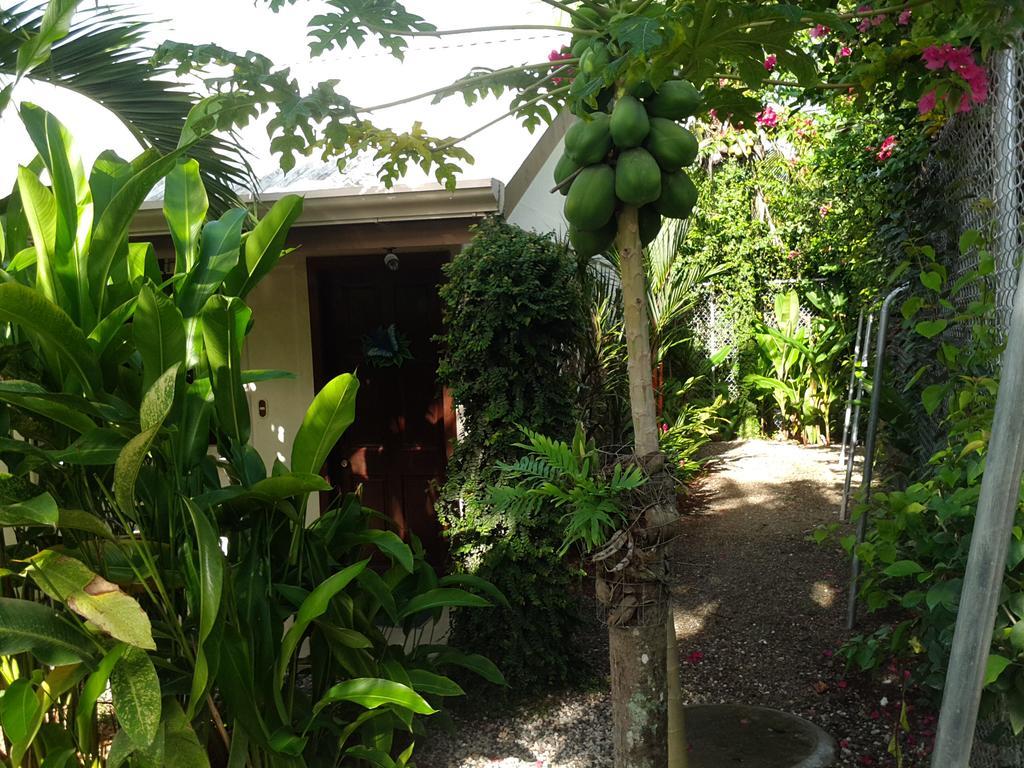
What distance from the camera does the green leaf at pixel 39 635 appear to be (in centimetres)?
247

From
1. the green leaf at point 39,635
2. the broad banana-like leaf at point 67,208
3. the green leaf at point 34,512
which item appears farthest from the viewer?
the broad banana-like leaf at point 67,208

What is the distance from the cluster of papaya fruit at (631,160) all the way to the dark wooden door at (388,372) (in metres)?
4.50

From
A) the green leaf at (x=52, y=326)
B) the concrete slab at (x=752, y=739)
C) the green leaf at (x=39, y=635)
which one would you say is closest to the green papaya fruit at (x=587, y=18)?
the green leaf at (x=52, y=326)

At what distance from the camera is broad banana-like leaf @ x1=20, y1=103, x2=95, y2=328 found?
2.81 metres

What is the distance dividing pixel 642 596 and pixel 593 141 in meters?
1.11

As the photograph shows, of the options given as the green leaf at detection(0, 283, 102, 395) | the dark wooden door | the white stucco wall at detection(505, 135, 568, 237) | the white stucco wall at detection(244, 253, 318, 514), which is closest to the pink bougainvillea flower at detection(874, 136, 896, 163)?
the white stucco wall at detection(505, 135, 568, 237)

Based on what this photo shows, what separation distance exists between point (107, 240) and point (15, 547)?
1.10 meters

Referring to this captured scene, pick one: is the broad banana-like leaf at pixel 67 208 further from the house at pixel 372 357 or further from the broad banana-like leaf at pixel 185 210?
the house at pixel 372 357

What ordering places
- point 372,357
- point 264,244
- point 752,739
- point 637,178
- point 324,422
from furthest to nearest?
point 372,357 → point 752,739 → point 264,244 → point 324,422 → point 637,178

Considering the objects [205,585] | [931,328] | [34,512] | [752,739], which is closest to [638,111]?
[931,328]

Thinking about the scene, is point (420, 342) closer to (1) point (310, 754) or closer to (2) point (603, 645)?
(2) point (603, 645)

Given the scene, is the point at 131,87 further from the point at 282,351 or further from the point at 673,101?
the point at 673,101

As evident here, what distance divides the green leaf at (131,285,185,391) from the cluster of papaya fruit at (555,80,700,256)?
1.29 metres

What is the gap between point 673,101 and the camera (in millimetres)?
2072
